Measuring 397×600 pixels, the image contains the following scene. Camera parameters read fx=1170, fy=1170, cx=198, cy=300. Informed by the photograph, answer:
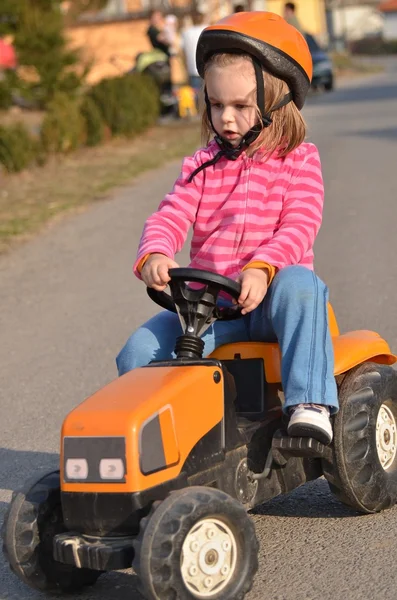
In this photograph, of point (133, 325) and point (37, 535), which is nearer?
point (37, 535)

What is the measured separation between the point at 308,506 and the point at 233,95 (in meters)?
1.47

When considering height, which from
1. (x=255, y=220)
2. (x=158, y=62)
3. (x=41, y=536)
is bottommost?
(x=158, y=62)

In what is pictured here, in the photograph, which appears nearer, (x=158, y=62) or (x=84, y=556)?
(x=84, y=556)

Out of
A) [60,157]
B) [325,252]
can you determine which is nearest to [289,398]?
[325,252]

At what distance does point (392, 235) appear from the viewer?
31.9 ft

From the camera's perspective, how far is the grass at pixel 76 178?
11.6m

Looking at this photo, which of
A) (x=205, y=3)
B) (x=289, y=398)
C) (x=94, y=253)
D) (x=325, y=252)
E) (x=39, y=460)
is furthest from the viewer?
(x=205, y=3)

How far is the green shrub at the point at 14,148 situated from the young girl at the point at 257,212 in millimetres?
10535

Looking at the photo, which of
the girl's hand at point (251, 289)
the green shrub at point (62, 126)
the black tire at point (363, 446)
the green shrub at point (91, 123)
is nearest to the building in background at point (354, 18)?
the green shrub at point (91, 123)

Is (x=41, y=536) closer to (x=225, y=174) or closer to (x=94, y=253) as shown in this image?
(x=225, y=174)

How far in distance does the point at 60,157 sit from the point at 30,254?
5.88 m

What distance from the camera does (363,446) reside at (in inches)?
151

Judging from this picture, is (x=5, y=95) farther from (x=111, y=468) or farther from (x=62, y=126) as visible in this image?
(x=111, y=468)

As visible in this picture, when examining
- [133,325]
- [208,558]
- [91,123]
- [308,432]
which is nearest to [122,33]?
[91,123]
